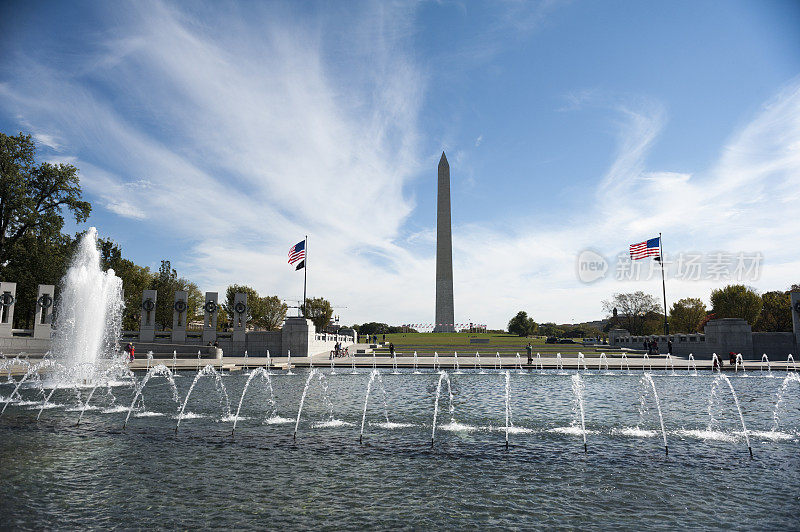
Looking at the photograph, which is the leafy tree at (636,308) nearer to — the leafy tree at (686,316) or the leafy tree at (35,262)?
the leafy tree at (686,316)

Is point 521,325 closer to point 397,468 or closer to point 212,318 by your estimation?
point 212,318

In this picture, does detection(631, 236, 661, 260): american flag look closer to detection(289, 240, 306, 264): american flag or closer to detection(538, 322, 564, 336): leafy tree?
detection(289, 240, 306, 264): american flag

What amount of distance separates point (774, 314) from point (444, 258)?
142ft

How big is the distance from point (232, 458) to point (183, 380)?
13.7 metres

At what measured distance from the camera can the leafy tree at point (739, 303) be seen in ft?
201

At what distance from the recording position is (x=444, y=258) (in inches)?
3009

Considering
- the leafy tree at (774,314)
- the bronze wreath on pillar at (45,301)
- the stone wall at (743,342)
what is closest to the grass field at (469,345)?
the stone wall at (743,342)

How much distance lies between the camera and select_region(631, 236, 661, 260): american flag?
124 feet

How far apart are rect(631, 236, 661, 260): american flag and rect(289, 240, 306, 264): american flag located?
2634 centimetres

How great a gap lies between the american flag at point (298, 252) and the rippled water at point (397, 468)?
25.4 m

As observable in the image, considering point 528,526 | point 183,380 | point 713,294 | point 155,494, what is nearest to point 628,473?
point 528,526

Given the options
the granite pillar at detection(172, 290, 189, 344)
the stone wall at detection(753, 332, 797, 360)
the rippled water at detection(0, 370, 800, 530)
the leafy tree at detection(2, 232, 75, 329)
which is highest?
the leafy tree at detection(2, 232, 75, 329)

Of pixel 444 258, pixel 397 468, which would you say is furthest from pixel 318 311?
pixel 397 468

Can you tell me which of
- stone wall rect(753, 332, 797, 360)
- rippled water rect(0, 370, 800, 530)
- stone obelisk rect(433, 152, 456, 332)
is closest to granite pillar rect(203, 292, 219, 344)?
rippled water rect(0, 370, 800, 530)
